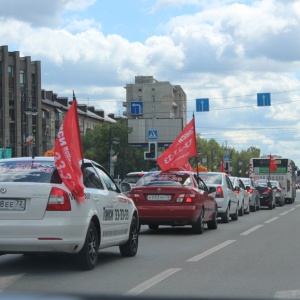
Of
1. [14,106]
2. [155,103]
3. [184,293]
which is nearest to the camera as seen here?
[184,293]

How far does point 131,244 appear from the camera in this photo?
39.6 feet

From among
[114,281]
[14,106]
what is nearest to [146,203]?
[114,281]

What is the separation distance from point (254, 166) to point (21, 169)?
39570mm

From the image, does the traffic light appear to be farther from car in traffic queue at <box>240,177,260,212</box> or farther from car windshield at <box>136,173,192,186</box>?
car windshield at <box>136,173,192,186</box>

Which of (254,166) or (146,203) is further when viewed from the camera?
(254,166)

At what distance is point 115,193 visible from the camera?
1139 cm

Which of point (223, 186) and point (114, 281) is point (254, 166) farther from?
point (114, 281)

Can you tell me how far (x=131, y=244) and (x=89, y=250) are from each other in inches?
84.7

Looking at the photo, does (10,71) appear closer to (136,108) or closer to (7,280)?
(136,108)

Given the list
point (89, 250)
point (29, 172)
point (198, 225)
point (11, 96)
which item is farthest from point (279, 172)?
point (11, 96)

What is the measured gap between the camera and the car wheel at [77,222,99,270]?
984 centimetres

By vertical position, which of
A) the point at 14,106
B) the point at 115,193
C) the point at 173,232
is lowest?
the point at 173,232

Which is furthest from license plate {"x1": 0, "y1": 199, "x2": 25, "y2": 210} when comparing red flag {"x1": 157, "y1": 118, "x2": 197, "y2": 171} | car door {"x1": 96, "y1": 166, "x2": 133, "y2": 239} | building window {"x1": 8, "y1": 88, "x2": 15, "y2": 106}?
building window {"x1": 8, "y1": 88, "x2": 15, "y2": 106}

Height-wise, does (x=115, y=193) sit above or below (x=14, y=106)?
below
